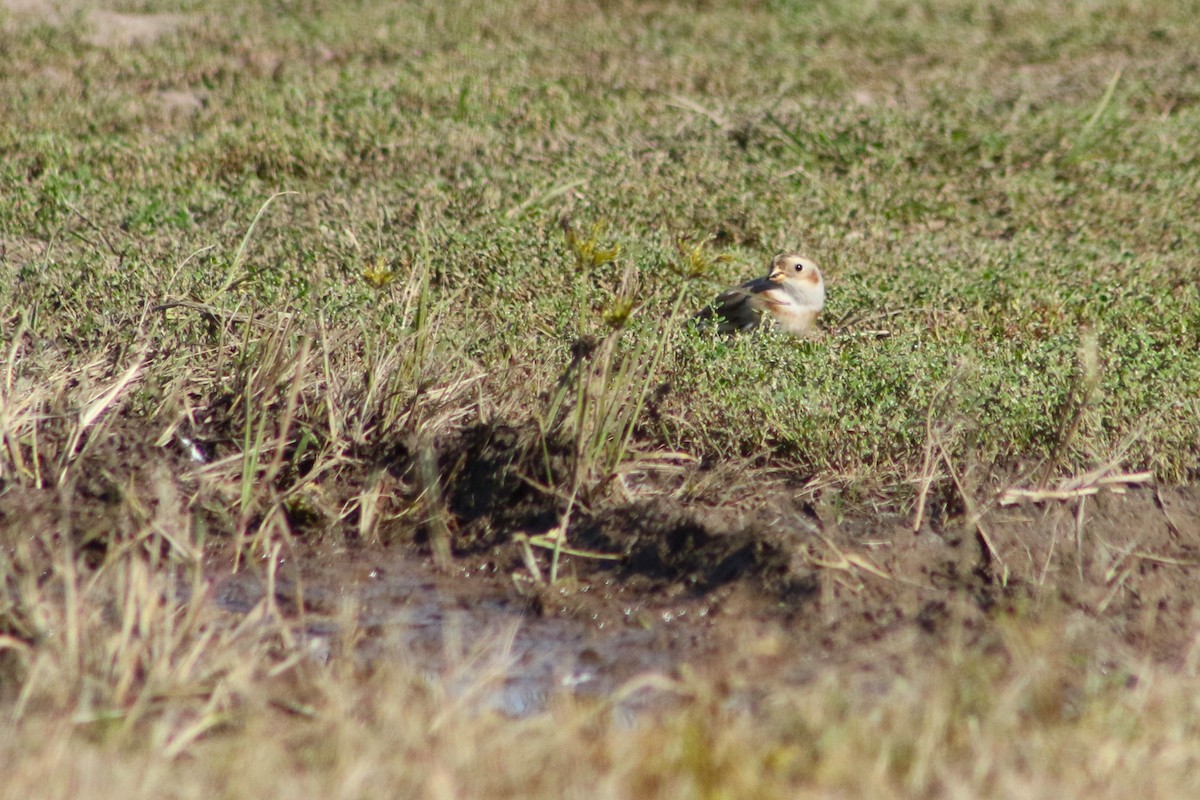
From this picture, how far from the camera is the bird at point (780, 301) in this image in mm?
5605

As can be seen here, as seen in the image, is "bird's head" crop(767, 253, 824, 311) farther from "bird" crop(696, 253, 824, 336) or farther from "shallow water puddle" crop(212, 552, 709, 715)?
"shallow water puddle" crop(212, 552, 709, 715)

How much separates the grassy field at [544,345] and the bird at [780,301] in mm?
177

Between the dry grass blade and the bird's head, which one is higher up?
the dry grass blade

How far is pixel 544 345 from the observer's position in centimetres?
525

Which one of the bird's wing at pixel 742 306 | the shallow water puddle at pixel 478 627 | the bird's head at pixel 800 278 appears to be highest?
the bird's head at pixel 800 278

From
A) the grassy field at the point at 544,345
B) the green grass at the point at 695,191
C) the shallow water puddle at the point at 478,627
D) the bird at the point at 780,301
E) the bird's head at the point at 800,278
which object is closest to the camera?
the grassy field at the point at 544,345

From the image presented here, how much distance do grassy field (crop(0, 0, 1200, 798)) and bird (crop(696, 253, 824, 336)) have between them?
0.58 ft

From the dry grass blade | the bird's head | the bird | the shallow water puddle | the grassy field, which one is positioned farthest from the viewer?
the bird's head

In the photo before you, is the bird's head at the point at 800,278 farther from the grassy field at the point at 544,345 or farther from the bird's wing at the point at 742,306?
the grassy field at the point at 544,345

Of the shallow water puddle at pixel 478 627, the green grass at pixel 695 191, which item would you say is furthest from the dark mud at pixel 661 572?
the green grass at pixel 695 191

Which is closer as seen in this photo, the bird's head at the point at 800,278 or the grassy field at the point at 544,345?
the grassy field at the point at 544,345

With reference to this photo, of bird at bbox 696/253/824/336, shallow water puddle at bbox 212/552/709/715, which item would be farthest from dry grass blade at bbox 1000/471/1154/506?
bird at bbox 696/253/824/336

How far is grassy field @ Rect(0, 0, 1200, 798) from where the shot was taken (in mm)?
2971

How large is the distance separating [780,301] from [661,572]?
5.75 ft
